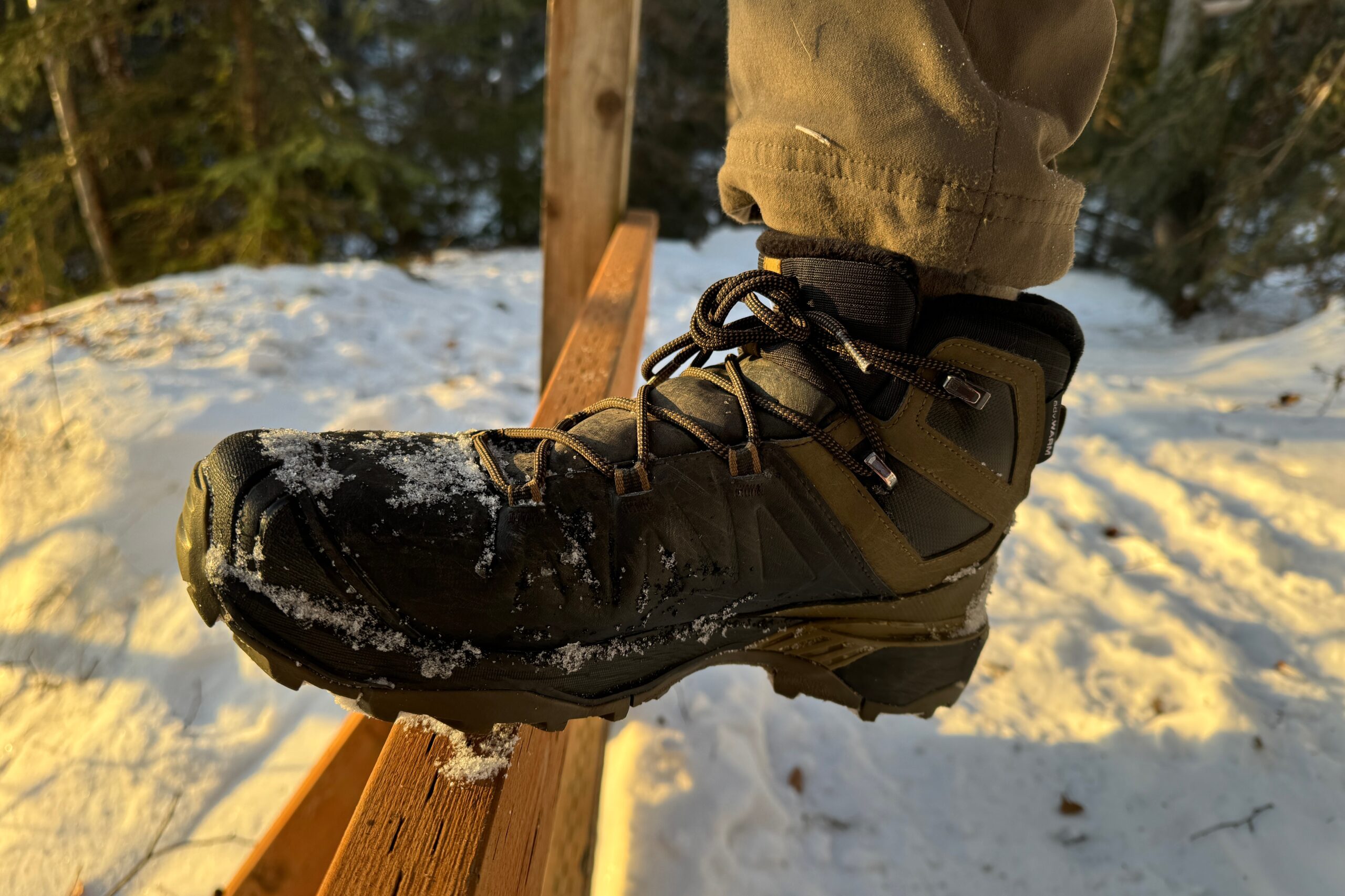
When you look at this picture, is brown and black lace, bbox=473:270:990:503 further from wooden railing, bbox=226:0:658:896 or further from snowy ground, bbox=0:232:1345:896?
snowy ground, bbox=0:232:1345:896

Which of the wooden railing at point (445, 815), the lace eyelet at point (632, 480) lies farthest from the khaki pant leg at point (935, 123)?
the wooden railing at point (445, 815)

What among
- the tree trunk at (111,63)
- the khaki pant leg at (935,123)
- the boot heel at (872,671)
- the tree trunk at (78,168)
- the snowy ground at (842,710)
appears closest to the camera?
the khaki pant leg at (935,123)

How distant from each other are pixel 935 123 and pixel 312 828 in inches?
44.0

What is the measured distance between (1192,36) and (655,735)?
5814 millimetres

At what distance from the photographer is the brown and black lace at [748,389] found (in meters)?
0.74

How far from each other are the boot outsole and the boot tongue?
0.97ft

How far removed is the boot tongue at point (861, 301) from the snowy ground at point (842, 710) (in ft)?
2.58

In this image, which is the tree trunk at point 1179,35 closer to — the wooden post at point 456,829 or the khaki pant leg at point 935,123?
the khaki pant leg at point 935,123

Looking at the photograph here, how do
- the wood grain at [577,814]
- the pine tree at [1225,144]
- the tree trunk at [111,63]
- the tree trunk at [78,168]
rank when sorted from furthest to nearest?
the tree trunk at [111,63] → the tree trunk at [78,168] → the pine tree at [1225,144] → the wood grain at [577,814]

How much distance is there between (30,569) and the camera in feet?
5.52

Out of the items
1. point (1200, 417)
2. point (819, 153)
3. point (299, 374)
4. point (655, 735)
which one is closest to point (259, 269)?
point (299, 374)

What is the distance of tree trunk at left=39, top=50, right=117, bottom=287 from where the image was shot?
4734mm

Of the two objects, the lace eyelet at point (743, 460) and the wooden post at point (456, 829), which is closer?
the wooden post at point (456, 829)

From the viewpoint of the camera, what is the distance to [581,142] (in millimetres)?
2160
